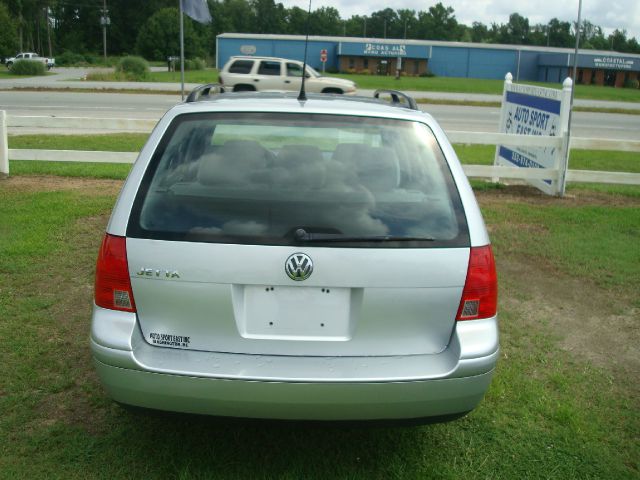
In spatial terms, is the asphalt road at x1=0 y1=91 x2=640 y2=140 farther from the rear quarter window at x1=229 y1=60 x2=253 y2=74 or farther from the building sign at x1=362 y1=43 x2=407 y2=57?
the building sign at x1=362 y1=43 x2=407 y2=57

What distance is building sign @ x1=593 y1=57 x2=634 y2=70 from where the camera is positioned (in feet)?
231

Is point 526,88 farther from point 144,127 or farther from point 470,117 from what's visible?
point 470,117

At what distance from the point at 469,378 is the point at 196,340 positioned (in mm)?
1153

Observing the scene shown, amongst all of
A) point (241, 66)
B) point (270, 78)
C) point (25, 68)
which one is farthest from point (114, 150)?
point (25, 68)

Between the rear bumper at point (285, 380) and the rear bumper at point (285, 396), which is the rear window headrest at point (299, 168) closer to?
the rear bumper at point (285, 380)

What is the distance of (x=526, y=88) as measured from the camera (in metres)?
11.1

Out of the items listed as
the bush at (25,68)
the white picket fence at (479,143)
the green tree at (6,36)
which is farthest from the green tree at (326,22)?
the white picket fence at (479,143)

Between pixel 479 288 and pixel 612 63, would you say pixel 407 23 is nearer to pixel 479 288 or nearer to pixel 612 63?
pixel 612 63

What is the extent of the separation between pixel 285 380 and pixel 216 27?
128 meters

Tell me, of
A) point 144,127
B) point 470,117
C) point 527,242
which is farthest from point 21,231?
point 470,117

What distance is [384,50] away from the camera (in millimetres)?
77875

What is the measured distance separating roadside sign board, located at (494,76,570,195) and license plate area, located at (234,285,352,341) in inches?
300

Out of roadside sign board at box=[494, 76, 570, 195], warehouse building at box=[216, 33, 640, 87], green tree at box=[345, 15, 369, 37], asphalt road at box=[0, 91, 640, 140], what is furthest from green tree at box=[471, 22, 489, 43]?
roadside sign board at box=[494, 76, 570, 195]

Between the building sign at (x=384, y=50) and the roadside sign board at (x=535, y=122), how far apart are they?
66.6 m
